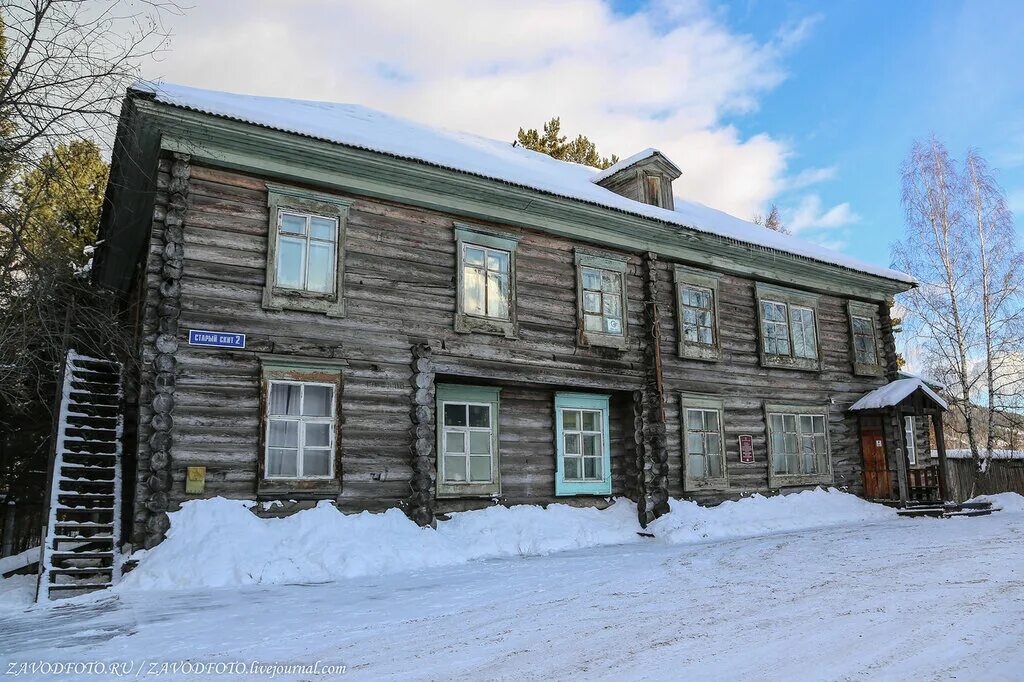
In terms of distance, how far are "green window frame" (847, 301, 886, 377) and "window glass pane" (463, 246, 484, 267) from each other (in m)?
11.9

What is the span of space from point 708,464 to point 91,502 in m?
12.3

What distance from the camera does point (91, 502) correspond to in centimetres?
1066

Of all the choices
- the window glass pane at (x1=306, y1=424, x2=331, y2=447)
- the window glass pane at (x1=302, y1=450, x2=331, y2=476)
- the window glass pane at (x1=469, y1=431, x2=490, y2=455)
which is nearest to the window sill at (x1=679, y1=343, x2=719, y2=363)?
the window glass pane at (x1=469, y1=431, x2=490, y2=455)

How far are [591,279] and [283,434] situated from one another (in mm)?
7250

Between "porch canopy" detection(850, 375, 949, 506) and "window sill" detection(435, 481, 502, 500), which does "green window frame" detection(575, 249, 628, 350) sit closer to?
"window sill" detection(435, 481, 502, 500)

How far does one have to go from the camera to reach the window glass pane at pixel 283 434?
37.6ft

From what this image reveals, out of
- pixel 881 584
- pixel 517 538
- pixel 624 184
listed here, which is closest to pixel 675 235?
pixel 624 184

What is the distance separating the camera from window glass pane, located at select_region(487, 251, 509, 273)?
14.2 meters

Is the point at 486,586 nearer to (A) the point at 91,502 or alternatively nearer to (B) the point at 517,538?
(B) the point at 517,538

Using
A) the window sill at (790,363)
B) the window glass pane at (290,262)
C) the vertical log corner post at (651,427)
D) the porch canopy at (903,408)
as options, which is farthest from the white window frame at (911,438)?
the window glass pane at (290,262)

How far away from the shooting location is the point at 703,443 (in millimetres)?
16656

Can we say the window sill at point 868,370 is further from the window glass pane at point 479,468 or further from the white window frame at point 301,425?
the white window frame at point 301,425

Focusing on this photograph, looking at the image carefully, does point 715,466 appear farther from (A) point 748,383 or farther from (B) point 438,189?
(B) point 438,189

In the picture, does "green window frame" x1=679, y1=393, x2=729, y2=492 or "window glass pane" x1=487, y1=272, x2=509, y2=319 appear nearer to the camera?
"window glass pane" x1=487, y1=272, x2=509, y2=319
